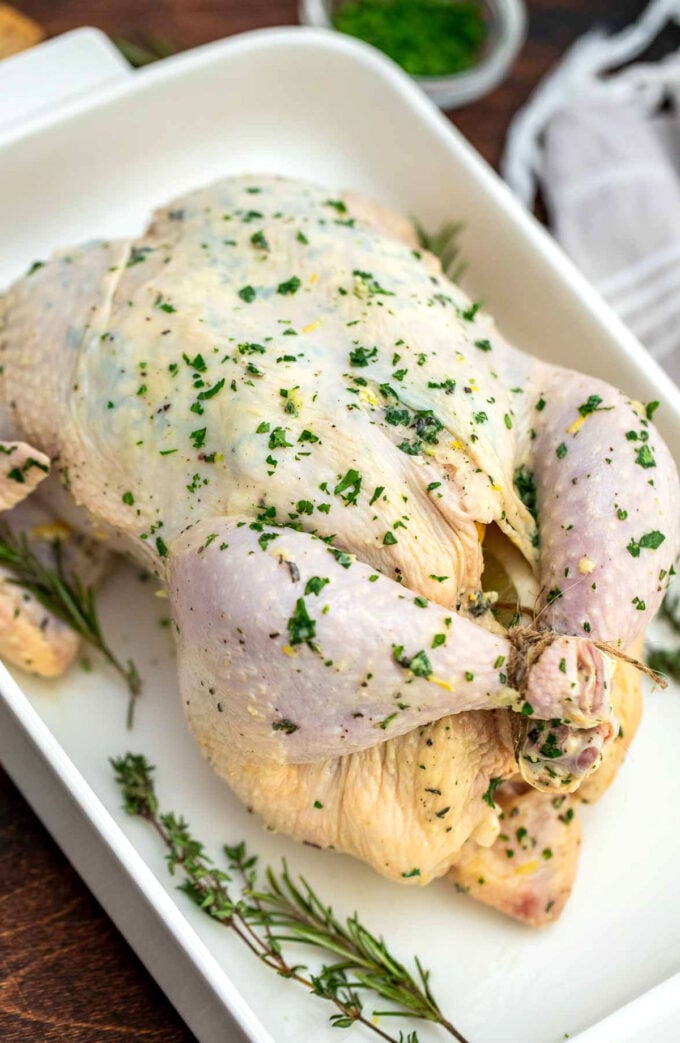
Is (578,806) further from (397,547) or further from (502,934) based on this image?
(397,547)

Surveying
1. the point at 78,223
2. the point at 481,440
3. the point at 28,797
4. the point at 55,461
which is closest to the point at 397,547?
the point at 481,440

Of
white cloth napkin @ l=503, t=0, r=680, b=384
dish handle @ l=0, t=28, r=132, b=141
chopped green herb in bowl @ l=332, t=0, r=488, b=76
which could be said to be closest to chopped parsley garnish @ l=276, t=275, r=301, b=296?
dish handle @ l=0, t=28, r=132, b=141

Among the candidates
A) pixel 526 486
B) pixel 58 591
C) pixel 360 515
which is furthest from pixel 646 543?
pixel 58 591

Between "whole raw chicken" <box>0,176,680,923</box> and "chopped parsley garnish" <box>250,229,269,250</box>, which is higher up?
"chopped parsley garnish" <box>250,229,269,250</box>

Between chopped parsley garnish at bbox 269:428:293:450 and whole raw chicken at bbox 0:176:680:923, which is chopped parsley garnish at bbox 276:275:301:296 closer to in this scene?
whole raw chicken at bbox 0:176:680:923

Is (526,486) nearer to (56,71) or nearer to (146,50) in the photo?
(56,71)
